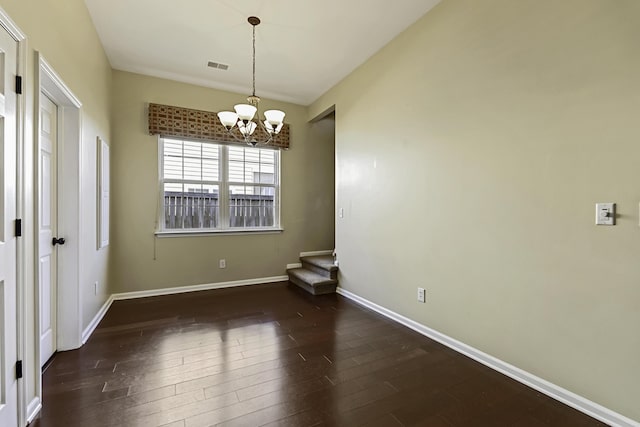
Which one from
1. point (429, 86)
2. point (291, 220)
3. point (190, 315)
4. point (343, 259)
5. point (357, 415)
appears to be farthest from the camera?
point (291, 220)

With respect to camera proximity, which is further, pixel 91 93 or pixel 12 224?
pixel 91 93

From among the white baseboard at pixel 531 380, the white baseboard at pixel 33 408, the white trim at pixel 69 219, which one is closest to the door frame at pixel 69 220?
the white trim at pixel 69 219

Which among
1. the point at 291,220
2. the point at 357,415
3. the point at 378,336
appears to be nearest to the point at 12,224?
the point at 357,415

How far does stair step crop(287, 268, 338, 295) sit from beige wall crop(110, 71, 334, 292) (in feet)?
1.73

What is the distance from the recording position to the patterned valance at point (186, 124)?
4031 millimetres

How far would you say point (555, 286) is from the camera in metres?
1.92

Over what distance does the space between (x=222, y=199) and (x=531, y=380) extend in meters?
4.13

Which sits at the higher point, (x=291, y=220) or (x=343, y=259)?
(x=291, y=220)

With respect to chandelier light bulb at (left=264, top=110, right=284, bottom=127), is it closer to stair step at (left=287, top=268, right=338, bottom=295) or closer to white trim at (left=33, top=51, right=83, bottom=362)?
white trim at (left=33, top=51, right=83, bottom=362)

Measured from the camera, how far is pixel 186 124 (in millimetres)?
4219

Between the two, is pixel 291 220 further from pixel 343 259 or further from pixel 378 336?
pixel 378 336

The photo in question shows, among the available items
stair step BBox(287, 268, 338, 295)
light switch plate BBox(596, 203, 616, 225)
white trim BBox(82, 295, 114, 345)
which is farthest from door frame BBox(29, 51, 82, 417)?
light switch plate BBox(596, 203, 616, 225)

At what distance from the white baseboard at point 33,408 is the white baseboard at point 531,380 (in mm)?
2841

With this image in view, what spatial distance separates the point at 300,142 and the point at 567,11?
373 centimetres
